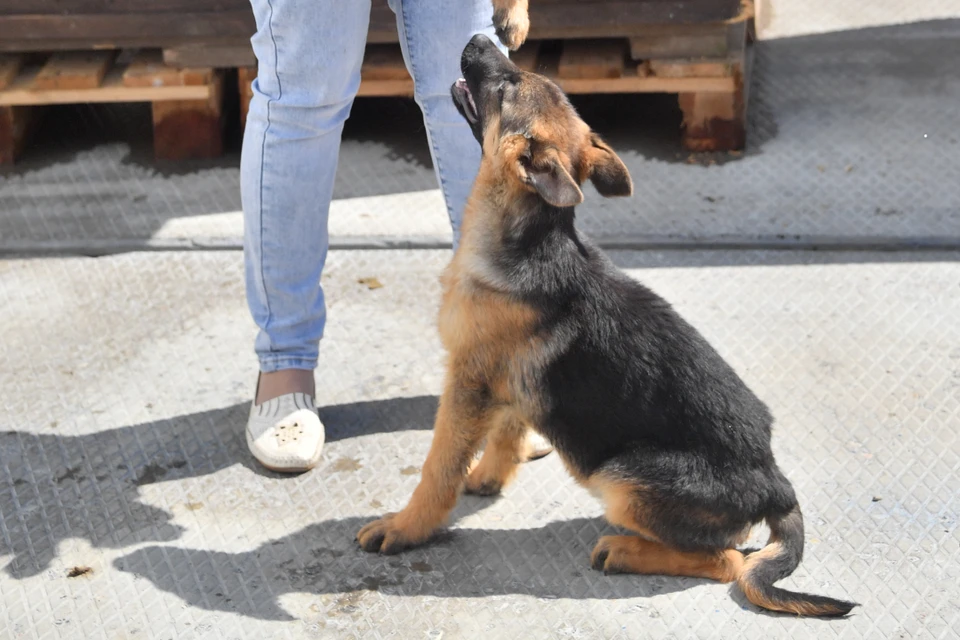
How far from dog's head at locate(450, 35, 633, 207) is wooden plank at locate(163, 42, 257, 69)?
2.03 meters

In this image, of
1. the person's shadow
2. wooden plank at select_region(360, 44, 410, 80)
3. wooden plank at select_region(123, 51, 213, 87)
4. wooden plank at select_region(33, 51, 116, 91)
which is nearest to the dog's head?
the person's shadow

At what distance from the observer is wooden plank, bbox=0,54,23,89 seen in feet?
15.4

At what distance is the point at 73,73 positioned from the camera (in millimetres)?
4680

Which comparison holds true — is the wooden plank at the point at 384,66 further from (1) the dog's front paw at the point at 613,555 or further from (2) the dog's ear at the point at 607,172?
(1) the dog's front paw at the point at 613,555

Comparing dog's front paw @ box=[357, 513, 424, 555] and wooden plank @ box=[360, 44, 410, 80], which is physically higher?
wooden plank @ box=[360, 44, 410, 80]

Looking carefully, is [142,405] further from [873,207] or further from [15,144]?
[873,207]

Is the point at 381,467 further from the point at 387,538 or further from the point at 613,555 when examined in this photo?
the point at 613,555

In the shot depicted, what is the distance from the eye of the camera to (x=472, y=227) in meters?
2.91

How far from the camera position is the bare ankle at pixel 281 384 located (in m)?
3.34

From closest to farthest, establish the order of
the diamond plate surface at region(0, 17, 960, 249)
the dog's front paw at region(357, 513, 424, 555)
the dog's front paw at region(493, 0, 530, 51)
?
1. the dog's front paw at region(357, 513, 424, 555)
2. the dog's front paw at region(493, 0, 530, 51)
3. the diamond plate surface at region(0, 17, 960, 249)

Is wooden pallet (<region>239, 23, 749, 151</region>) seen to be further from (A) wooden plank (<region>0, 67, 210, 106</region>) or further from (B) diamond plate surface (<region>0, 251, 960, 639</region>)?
(B) diamond plate surface (<region>0, 251, 960, 639</region>)

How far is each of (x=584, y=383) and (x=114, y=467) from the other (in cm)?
142

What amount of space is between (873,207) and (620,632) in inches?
96.3

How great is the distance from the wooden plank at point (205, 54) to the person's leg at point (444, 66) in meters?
1.71
